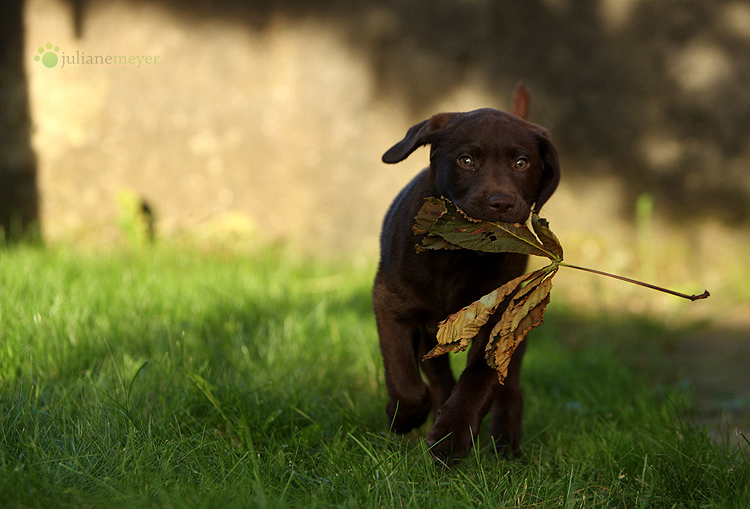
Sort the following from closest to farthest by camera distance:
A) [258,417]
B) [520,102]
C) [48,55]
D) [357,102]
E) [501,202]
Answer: [501,202] < [258,417] < [520,102] < [48,55] < [357,102]

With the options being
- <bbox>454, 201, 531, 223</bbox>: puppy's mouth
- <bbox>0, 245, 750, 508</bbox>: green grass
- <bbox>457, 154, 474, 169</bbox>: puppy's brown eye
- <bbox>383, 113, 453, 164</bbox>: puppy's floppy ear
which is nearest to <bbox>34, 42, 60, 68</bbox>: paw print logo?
<bbox>0, 245, 750, 508</bbox>: green grass

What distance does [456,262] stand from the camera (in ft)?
7.84

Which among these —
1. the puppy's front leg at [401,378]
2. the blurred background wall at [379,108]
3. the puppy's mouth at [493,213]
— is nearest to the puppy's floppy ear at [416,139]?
the puppy's mouth at [493,213]

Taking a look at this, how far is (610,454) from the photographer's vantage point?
222 centimetres

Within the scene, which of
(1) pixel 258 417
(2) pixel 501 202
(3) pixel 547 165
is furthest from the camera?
(3) pixel 547 165

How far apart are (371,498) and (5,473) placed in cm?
84

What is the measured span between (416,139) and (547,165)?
1.59 ft

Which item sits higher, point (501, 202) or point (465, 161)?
point (465, 161)

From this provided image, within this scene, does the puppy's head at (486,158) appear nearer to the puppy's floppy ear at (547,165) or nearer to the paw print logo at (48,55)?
the puppy's floppy ear at (547,165)

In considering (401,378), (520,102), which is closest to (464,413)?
(401,378)

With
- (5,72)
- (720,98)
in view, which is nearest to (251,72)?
(5,72)

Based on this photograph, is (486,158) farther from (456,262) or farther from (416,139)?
(456,262)

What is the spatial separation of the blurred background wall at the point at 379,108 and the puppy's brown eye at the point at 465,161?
3.36 metres

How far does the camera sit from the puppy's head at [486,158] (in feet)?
7.45
